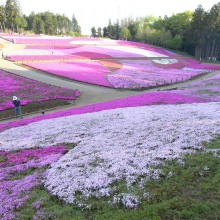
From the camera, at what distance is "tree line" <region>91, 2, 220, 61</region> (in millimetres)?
97250

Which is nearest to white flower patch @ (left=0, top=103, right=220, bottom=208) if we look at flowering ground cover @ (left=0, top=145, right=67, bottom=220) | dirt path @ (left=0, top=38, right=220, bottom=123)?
flowering ground cover @ (left=0, top=145, right=67, bottom=220)

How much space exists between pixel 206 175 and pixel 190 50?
12046 centimetres

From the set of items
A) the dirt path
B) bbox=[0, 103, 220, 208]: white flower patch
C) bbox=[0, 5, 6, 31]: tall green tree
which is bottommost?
the dirt path

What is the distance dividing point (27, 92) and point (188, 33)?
90613 mm

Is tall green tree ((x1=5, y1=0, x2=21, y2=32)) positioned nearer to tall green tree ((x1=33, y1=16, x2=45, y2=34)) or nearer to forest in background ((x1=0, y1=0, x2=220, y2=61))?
forest in background ((x1=0, y1=0, x2=220, y2=61))

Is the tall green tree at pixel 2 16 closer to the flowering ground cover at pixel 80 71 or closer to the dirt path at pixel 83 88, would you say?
the dirt path at pixel 83 88

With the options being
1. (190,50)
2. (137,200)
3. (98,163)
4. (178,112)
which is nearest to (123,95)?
(178,112)

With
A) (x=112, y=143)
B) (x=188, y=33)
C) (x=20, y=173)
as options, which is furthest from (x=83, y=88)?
(x=188, y=33)

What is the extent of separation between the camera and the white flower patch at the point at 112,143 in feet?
30.6

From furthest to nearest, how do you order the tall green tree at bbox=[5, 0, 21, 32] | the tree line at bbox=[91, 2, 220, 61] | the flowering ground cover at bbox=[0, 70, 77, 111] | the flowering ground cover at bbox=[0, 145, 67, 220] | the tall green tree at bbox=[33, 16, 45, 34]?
the tall green tree at bbox=[33, 16, 45, 34] < the tall green tree at bbox=[5, 0, 21, 32] < the tree line at bbox=[91, 2, 220, 61] < the flowering ground cover at bbox=[0, 70, 77, 111] < the flowering ground cover at bbox=[0, 145, 67, 220]

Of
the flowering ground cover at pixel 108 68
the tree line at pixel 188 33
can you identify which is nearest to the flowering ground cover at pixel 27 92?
the flowering ground cover at pixel 108 68

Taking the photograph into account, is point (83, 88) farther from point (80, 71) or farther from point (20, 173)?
point (20, 173)

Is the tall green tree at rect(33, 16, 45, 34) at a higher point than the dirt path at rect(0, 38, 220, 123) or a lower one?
higher

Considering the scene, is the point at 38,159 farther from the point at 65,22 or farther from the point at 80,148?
the point at 65,22
